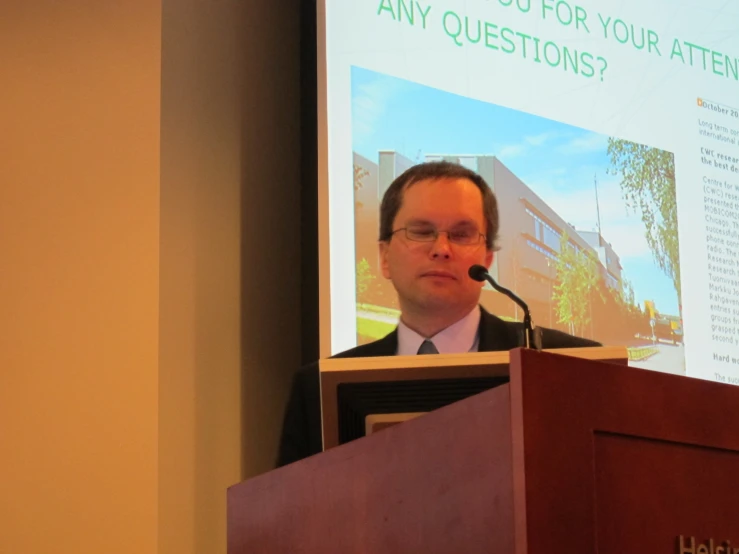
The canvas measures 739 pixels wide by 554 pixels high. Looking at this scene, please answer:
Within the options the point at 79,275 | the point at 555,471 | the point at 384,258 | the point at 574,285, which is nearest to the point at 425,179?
the point at 384,258

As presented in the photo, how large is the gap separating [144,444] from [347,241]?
2.27 ft

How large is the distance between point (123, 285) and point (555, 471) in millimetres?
1515

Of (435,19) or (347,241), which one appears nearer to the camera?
(347,241)

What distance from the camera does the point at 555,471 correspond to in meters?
0.98

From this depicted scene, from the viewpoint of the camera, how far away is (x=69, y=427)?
228cm

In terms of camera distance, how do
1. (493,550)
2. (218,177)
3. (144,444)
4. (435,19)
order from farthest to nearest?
(435,19) < (218,177) < (144,444) < (493,550)

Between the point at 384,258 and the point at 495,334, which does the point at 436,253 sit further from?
the point at 495,334

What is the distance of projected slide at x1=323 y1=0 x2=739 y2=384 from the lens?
2684 mm

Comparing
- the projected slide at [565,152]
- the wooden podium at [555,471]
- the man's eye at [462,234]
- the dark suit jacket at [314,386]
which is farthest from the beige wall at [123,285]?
the wooden podium at [555,471]

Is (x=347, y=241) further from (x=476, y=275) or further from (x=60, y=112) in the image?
(x=476, y=275)

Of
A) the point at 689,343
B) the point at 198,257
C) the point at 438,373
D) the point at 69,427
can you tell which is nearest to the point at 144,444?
the point at 69,427

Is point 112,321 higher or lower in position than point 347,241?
lower

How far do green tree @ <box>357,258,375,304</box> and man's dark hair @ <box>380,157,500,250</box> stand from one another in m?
0.08

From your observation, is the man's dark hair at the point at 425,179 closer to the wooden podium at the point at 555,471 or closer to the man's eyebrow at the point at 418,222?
the man's eyebrow at the point at 418,222
